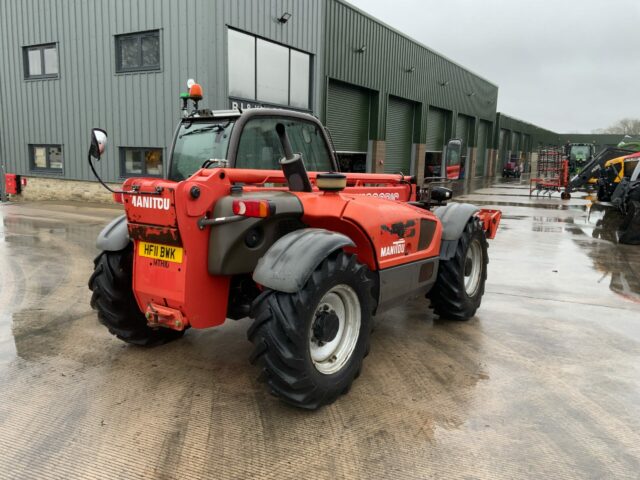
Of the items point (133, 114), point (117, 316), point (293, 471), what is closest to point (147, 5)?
point (133, 114)

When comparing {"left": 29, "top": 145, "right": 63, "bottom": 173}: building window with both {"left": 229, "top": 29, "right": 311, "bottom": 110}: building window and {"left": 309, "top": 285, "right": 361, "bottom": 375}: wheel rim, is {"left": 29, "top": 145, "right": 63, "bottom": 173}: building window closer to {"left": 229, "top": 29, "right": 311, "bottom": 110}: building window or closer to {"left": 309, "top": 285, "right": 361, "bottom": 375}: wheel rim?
{"left": 229, "top": 29, "right": 311, "bottom": 110}: building window

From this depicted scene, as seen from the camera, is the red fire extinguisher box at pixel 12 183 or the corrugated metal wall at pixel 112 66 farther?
the red fire extinguisher box at pixel 12 183

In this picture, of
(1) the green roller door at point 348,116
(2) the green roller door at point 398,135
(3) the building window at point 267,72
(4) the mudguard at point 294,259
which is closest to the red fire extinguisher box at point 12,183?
(3) the building window at point 267,72

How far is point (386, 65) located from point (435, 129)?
8.55 m

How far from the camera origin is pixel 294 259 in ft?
9.95

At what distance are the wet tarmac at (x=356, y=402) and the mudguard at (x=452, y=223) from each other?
0.77 m

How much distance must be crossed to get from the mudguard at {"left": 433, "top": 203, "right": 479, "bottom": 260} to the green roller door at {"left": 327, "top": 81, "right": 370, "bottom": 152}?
Result: 13.9m

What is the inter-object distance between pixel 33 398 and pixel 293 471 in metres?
1.90

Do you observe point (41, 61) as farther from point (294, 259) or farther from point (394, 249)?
point (294, 259)

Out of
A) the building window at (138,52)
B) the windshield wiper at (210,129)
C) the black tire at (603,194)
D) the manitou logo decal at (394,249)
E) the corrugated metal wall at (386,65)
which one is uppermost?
the corrugated metal wall at (386,65)

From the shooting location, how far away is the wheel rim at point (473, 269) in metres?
A: 5.28

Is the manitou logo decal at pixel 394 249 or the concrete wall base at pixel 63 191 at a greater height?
the manitou logo decal at pixel 394 249

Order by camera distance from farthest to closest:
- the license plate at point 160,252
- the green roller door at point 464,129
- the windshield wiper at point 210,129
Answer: the green roller door at point 464,129
the windshield wiper at point 210,129
the license plate at point 160,252

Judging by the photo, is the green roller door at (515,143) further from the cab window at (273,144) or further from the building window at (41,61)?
the cab window at (273,144)
